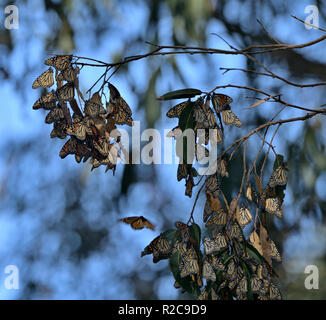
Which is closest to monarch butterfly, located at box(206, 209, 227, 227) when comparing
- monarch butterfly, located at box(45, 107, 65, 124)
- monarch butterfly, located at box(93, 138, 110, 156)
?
monarch butterfly, located at box(93, 138, 110, 156)

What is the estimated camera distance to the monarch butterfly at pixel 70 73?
3.20 ft

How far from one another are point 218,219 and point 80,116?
0.31 meters

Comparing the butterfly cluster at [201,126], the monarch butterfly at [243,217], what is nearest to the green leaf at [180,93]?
the butterfly cluster at [201,126]

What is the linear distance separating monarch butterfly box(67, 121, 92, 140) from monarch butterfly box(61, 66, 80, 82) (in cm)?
9

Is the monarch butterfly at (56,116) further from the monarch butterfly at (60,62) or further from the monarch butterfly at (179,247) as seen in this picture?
the monarch butterfly at (179,247)

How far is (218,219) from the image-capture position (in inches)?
36.7

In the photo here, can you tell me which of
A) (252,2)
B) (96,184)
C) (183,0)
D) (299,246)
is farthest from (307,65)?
(96,184)

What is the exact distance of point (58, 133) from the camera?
999 millimetres

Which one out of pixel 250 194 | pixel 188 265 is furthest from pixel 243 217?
pixel 188 265

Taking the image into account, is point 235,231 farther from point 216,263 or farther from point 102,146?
point 102,146

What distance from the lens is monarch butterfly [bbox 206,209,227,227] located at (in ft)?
3.05

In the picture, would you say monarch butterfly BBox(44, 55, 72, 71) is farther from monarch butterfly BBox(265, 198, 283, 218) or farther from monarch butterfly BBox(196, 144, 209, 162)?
monarch butterfly BBox(265, 198, 283, 218)
